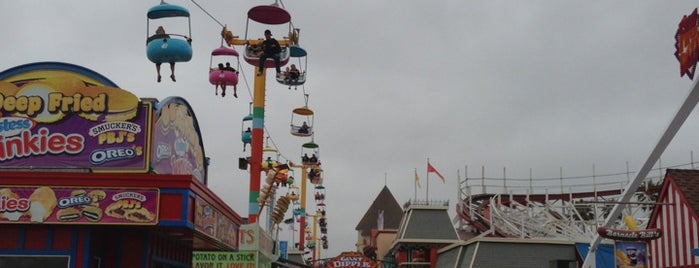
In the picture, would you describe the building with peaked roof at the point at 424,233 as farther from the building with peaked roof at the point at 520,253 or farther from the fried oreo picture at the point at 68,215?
the fried oreo picture at the point at 68,215

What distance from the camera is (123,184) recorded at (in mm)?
12406

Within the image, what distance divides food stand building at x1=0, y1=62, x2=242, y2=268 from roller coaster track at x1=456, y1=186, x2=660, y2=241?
28339mm

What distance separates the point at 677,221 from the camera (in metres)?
22.2

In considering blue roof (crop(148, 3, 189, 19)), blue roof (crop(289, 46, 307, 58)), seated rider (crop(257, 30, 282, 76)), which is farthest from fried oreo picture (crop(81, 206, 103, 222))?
blue roof (crop(289, 46, 307, 58))

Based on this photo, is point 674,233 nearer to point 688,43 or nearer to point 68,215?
point 688,43

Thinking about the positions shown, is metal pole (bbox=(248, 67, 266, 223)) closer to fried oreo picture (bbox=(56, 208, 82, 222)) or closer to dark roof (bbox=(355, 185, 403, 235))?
fried oreo picture (bbox=(56, 208, 82, 222))

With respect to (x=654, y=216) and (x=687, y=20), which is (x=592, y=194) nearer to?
(x=654, y=216)

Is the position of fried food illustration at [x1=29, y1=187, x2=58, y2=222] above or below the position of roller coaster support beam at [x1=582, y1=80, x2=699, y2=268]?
below

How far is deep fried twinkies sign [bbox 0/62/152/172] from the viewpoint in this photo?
523 inches

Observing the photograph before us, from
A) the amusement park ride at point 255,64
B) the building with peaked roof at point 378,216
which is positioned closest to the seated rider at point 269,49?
the amusement park ride at point 255,64

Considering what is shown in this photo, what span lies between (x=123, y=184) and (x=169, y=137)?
252cm

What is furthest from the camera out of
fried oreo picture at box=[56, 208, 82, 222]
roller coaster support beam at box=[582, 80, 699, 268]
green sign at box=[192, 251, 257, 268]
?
green sign at box=[192, 251, 257, 268]

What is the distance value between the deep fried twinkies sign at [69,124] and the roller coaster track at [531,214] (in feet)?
95.7

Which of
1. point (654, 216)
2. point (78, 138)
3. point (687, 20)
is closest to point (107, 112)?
point (78, 138)
